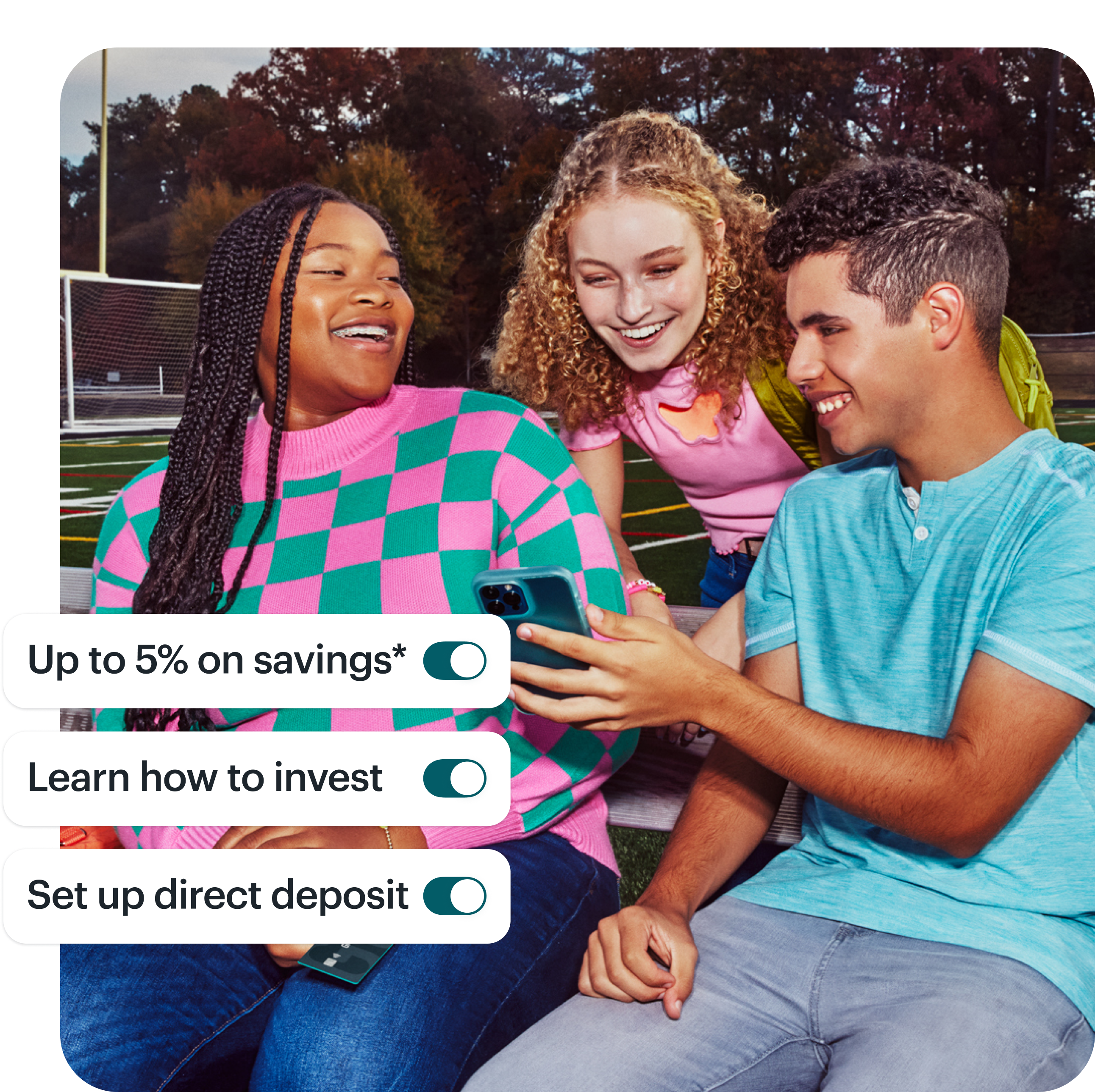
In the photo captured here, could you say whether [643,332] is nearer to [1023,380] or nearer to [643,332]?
[643,332]

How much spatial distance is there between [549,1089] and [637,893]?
1631mm

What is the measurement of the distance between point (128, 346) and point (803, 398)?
17945mm

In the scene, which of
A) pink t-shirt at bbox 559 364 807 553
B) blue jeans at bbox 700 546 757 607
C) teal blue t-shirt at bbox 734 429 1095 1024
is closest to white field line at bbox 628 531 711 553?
blue jeans at bbox 700 546 757 607

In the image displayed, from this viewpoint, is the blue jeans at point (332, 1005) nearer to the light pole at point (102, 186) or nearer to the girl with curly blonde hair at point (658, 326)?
the girl with curly blonde hair at point (658, 326)

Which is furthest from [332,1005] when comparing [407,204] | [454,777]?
[407,204]

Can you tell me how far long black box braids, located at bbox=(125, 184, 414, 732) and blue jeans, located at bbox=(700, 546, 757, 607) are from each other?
963 mm

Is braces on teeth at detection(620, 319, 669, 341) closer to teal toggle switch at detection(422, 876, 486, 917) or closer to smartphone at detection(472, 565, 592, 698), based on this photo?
smartphone at detection(472, 565, 592, 698)

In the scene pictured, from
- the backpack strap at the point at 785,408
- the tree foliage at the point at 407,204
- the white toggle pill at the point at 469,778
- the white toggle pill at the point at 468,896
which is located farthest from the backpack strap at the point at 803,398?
the tree foliage at the point at 407,204

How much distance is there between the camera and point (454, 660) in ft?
4.52

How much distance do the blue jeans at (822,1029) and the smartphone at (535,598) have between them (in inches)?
17.7

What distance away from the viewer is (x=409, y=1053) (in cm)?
120

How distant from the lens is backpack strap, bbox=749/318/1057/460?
1547mm
